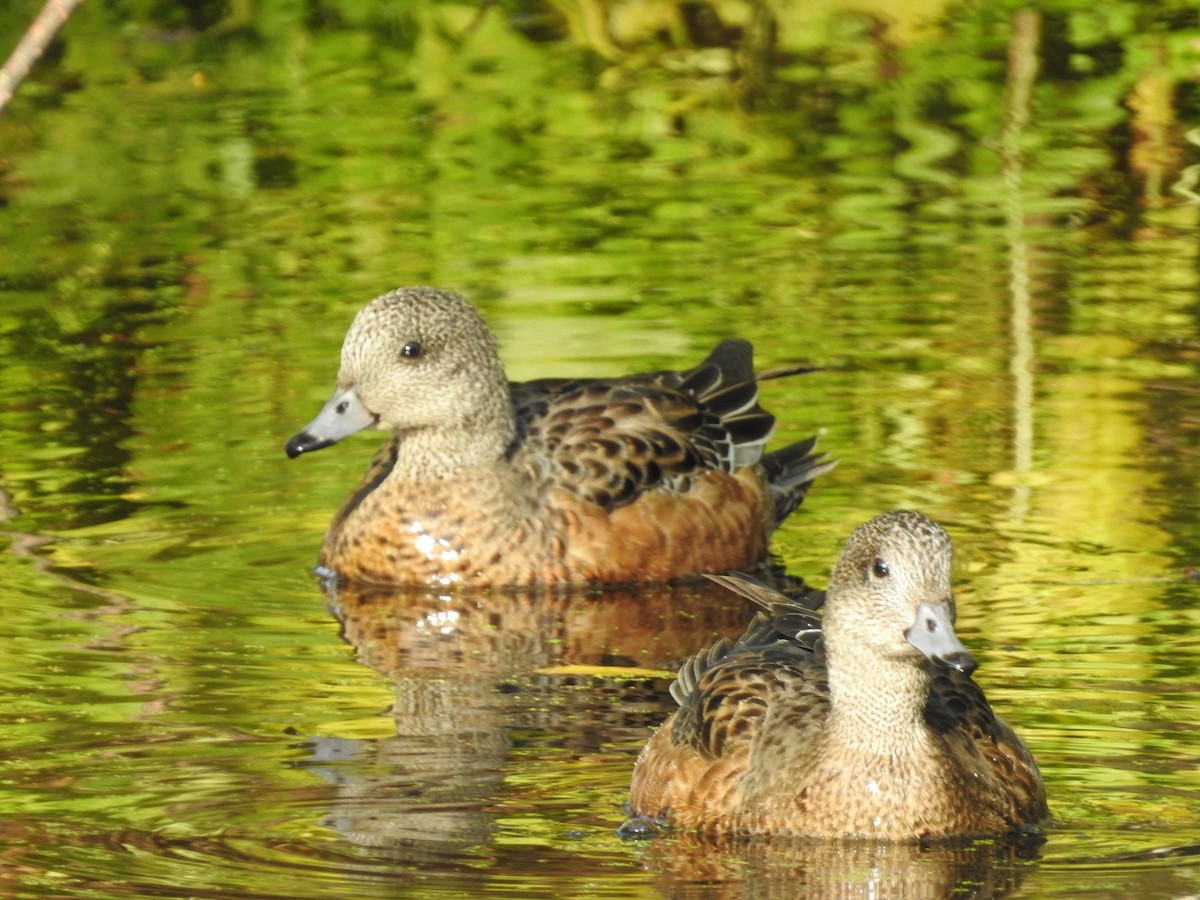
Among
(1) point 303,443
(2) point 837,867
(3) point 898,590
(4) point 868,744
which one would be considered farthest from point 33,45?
(1) point 303,443

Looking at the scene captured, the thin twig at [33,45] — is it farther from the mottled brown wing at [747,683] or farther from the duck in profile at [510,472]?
the duck in profile at [510,472]

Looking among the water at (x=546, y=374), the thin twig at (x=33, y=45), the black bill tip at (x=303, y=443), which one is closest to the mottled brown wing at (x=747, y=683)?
the water at (x=546, y=374)

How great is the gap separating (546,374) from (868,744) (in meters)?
5.49

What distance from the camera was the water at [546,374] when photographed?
688 centimetres

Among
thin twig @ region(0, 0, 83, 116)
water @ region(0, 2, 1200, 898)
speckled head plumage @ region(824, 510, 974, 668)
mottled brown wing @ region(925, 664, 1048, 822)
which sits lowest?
water @ region(0, 2, 1200, 898)

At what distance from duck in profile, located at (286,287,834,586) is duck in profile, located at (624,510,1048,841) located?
2719 mm

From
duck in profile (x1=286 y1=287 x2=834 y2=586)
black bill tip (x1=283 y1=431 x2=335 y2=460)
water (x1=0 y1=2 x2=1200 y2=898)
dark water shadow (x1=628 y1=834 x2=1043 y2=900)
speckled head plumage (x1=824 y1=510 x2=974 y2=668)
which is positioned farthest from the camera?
duck in profile (x1=286 y1=287 x2=834 y2=586)

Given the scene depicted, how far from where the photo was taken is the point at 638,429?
1016cm

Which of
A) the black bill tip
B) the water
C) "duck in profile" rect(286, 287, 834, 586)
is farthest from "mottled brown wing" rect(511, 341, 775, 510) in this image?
the black bill tip

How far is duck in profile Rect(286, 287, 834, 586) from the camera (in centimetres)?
975

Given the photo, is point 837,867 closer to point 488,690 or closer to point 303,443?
point 488,690

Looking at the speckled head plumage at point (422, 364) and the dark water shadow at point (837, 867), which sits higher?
the dark water shadow at point (837, 867)

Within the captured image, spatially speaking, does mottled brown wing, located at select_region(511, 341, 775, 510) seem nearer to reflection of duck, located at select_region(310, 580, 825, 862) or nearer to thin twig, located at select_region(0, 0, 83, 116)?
reflection of duck, located at select_region(310, 580, 825, 862)

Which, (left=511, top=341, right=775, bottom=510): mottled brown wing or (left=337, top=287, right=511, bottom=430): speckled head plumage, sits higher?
(left=337, top=287, right=511, bottom=430): speckled head plumage
